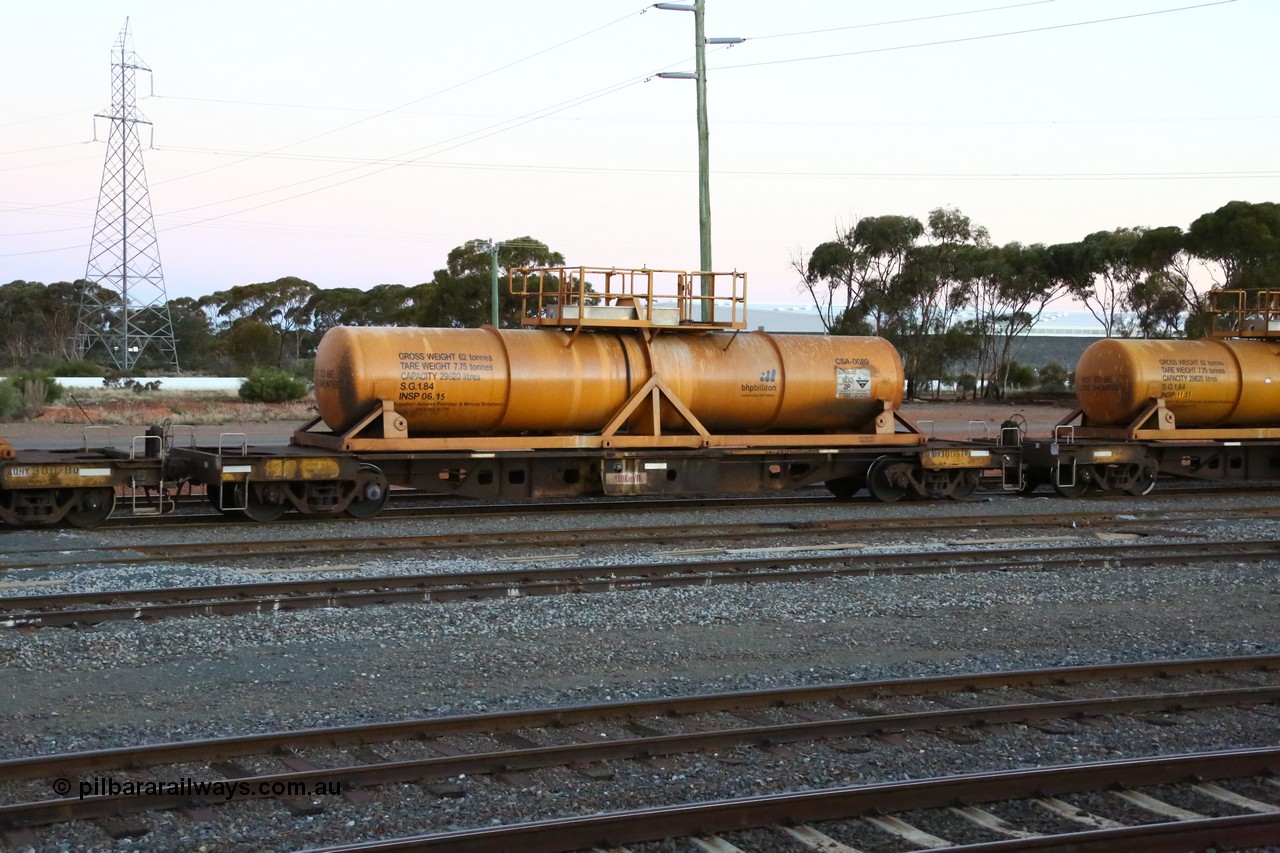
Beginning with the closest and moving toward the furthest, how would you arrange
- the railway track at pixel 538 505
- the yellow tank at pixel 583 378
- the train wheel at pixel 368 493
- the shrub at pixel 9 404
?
the railway track at pixel 538 505 → the train wheel at pixel 368 493 → the yellow tank at pixel 583 378 → the shrub at pixel 9 404

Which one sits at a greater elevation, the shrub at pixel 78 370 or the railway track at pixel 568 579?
the shrub at pixel 78 370

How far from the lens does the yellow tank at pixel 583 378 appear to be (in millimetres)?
16922

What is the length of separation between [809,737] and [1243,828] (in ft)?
7.60

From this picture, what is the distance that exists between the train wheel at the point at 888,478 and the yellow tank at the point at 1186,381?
16.2 feet

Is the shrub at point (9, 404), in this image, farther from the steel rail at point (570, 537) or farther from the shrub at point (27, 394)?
the steel rail at point (570, 537)

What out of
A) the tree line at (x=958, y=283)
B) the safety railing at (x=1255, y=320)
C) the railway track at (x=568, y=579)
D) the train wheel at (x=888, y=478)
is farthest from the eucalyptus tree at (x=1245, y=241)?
the railway track at (x=568, y=579)

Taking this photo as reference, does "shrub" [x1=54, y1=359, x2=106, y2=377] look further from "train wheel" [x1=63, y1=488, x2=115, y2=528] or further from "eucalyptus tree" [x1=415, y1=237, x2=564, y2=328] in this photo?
"train wheel" [x1=63, y1=488, x2=115, y2=528]

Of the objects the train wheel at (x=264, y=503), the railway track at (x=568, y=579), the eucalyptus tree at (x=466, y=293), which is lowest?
the railway track at (x=568, y=579)

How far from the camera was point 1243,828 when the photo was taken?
17.8 feet

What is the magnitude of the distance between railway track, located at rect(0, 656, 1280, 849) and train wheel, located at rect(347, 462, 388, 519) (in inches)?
385

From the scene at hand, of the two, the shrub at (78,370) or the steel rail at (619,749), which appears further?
the shrub at (78,370)

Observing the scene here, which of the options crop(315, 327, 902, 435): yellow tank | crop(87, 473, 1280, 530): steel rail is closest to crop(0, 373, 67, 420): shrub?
crop(87, 473, 1280, 530): steel rail

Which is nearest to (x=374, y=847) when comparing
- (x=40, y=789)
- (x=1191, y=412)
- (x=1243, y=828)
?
(x=40, y=789)

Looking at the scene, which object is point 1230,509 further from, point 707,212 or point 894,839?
point 894,839
